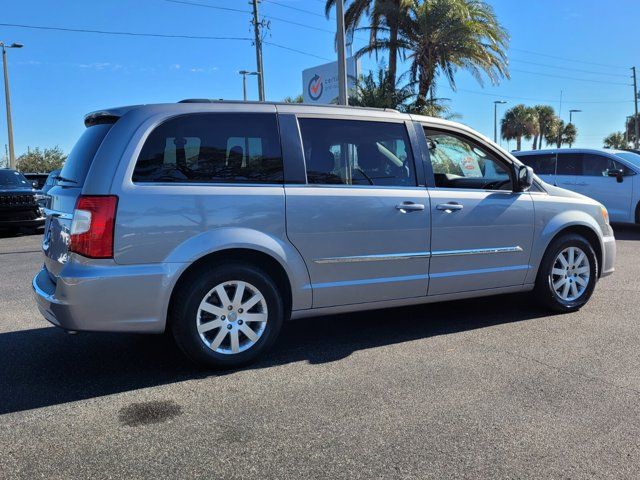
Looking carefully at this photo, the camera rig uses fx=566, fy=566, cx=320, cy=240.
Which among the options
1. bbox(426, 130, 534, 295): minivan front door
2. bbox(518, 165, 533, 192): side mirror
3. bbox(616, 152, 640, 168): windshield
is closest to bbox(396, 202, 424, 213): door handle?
bbox(426, 130, 534, 295): minivan front door

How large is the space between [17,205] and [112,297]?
10670mm

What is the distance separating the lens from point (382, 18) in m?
20.4

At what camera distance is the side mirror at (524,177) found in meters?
5.14

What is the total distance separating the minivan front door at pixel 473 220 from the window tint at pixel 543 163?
28.4 feet

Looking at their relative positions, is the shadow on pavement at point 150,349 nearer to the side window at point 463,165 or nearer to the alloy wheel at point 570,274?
the alloy wheel at point 570,274

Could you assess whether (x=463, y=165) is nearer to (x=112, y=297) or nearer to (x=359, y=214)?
(x=359, y=214)

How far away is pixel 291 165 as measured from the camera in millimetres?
4180

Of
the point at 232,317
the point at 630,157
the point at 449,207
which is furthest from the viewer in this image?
the point at 630,157

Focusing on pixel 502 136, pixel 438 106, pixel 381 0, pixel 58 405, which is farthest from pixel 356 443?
pixel 502 136

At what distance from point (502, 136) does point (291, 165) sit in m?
61.5

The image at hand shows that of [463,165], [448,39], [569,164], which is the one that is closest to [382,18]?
[448,39]

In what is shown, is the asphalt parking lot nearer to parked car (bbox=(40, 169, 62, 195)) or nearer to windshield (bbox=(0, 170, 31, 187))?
parked car (bbox=(40, 169, 62, 195))

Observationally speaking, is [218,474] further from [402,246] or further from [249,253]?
[402,246]

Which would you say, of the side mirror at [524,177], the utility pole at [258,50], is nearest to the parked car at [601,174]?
the side mirror at [524,177]
